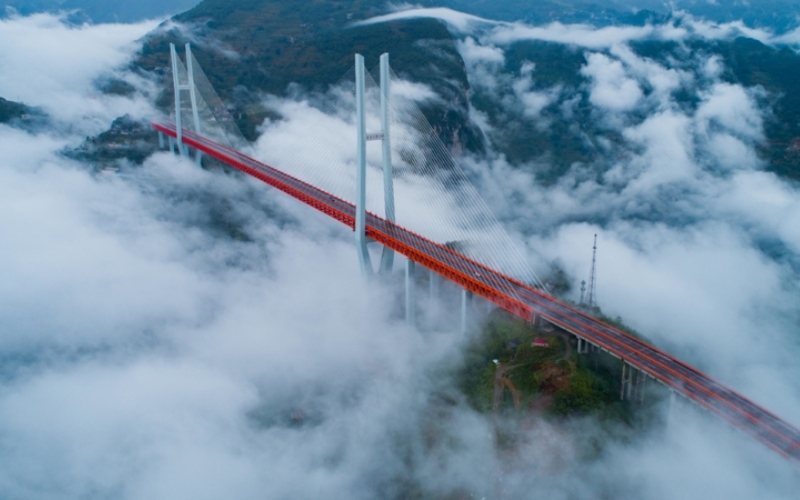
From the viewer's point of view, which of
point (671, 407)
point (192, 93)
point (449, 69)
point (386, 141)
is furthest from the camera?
point (449, 69)

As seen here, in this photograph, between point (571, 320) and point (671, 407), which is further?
point (571, 320)

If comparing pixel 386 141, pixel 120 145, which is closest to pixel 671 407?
pixel 386 141

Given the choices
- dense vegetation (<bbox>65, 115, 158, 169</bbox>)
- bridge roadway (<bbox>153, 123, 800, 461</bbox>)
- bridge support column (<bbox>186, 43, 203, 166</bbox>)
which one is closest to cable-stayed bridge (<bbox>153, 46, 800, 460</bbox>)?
bridge roadway (<bbox>153, 123, 800, 461</bbox>)

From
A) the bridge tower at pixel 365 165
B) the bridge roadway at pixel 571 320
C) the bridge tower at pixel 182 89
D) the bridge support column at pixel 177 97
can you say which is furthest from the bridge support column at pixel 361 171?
the bridge support column at pixel 177 97

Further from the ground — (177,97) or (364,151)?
(177,97)

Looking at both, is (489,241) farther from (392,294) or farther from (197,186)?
(197,186)

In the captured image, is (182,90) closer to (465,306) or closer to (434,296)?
(434,296)

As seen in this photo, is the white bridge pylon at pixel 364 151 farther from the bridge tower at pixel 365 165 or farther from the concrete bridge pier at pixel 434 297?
the concrete bridge pier at pixel 434 297
